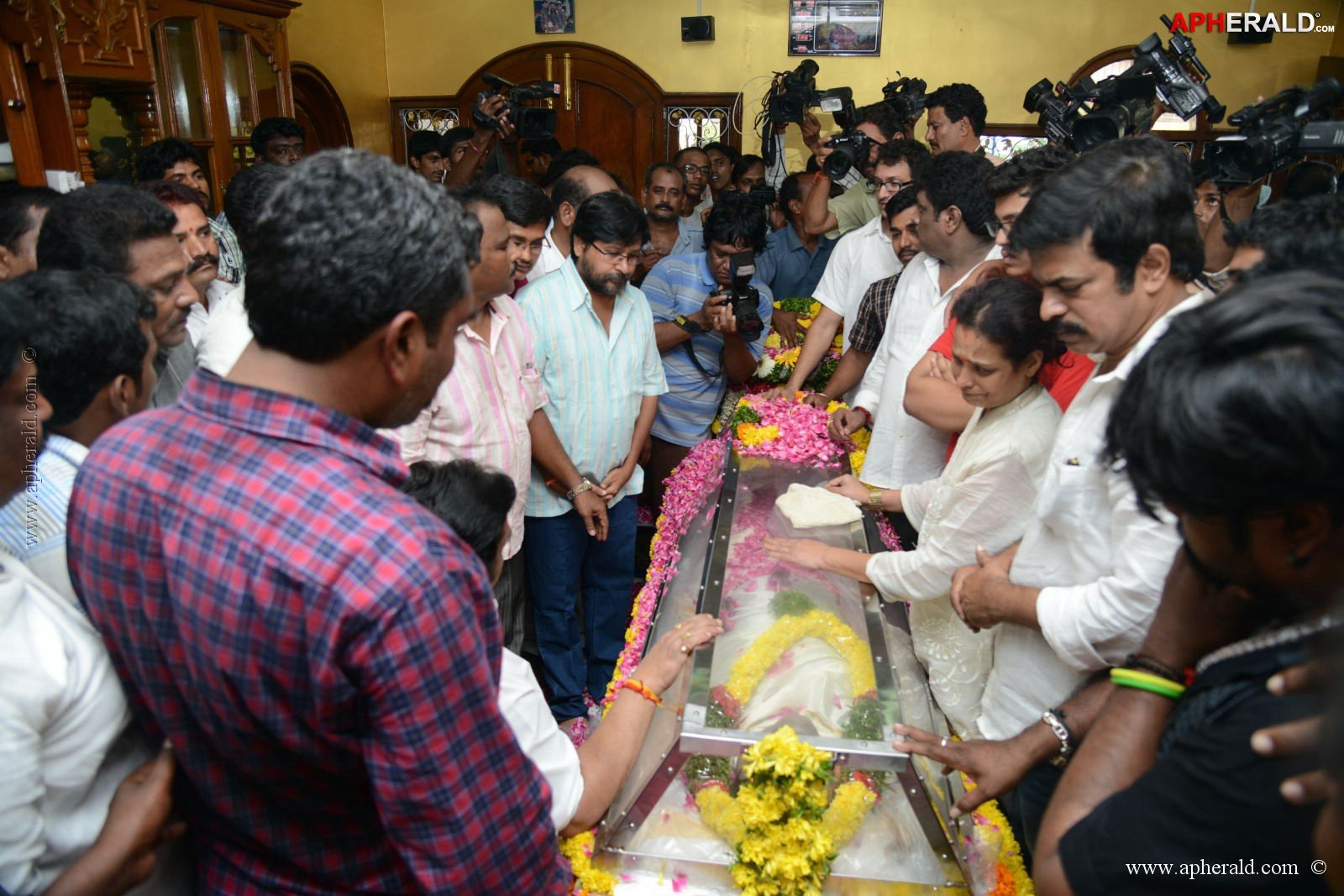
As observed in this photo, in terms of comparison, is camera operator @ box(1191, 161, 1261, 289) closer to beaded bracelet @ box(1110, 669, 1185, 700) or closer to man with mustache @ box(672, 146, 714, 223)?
beaded bracelet @ box(1110, 669, 1185, 700)

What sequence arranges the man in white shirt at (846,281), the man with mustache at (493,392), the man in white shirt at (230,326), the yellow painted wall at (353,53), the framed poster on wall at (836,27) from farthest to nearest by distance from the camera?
the framed poster on wall at (836,27) < the yellow painted wall at (353,53) < the man in white shirt at (846,281) < the man with mustache at (493,392) < the man in white shirt at (230,326)

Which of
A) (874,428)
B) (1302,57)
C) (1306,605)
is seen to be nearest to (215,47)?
(874,428)

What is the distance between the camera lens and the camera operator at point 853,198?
4910 mm

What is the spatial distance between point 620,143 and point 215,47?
150 inches

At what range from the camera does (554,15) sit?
794 cm

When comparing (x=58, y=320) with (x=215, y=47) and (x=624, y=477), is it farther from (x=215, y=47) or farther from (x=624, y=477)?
(x=215, y=47)

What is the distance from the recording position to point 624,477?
314 cm

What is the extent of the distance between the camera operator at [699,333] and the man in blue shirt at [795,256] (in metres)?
1.16

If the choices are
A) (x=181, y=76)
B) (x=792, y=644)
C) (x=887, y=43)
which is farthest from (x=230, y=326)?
(x=887, y=43)

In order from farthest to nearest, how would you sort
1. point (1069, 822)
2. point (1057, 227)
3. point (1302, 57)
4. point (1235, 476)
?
point (1302, 57) → point (1057, 227) → point (1069, 822) → point (1235, 476)

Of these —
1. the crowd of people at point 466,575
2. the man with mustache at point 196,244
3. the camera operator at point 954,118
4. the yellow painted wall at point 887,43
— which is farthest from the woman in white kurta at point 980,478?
the yellow painted wall at point 887,43

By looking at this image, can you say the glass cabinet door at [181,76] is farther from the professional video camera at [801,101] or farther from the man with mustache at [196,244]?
the professional video camera at [801,101]

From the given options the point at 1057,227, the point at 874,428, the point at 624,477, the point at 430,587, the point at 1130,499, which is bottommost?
the point at 624,477

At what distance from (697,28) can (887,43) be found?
1736mm
